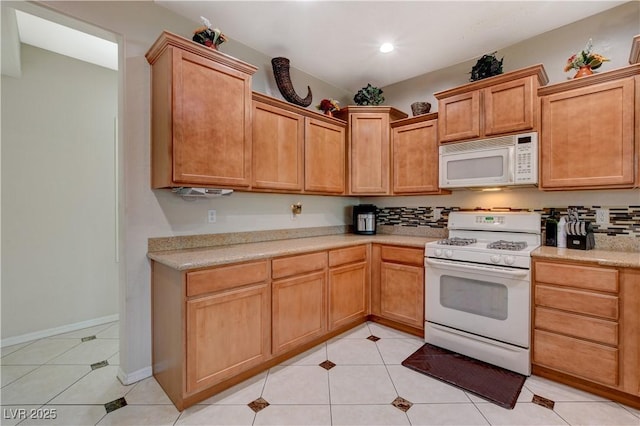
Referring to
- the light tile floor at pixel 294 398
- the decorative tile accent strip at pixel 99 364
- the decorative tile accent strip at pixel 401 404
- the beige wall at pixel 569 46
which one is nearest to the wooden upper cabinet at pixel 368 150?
the beige wall at pixel 569 46

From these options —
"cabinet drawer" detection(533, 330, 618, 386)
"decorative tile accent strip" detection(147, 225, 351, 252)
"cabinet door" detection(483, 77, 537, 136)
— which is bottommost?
"cabinet drawer" detection(533, 330, 618, 386)

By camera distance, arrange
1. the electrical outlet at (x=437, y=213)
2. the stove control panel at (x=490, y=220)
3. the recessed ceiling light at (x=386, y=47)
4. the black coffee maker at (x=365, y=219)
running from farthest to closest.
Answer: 1. the black coffee maker at (x=365, y=219)
2. the electrical outlet at (x=437, y=213)
3. the recessed ceiling light at (x=386, y=47)
4. the stove control panel at (x=490, y=220)

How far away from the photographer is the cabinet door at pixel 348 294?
267 centimetres

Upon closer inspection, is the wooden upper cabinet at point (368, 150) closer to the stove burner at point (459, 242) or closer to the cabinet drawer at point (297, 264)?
the stove burner at point (459, 242)

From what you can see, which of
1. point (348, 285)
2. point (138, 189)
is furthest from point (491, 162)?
point (138, 189)

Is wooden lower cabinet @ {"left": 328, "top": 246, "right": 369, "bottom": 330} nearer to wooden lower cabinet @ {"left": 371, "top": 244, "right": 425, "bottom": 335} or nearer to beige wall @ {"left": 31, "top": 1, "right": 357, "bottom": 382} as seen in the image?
wooden lower cabinet @ {"left": 371, "top": 244, "right": 425, "bottom": 335}

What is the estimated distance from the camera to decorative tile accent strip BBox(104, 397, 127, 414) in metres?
1.77

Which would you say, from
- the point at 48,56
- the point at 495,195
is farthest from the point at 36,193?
the point at 495,195

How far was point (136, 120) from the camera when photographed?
206 cm

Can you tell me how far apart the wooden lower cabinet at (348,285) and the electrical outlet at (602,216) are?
1909 mm

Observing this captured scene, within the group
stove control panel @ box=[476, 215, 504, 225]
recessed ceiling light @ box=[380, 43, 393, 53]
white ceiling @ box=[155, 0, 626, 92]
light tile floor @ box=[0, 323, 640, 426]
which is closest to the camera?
light tile floor @ box=[0, 323, 640, 426]

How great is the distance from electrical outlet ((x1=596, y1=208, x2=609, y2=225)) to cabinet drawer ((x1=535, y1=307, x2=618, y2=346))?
86 cm

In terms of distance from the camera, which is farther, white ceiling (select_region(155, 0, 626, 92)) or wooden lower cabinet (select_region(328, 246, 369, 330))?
wooden lower cabinet (select_region(328, 246, 369, 330))

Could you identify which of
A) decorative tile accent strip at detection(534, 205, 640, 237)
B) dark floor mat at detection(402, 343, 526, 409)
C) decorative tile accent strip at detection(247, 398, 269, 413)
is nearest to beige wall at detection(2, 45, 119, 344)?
decorative tile accent strip at detection(247, 398, 269, 413)
